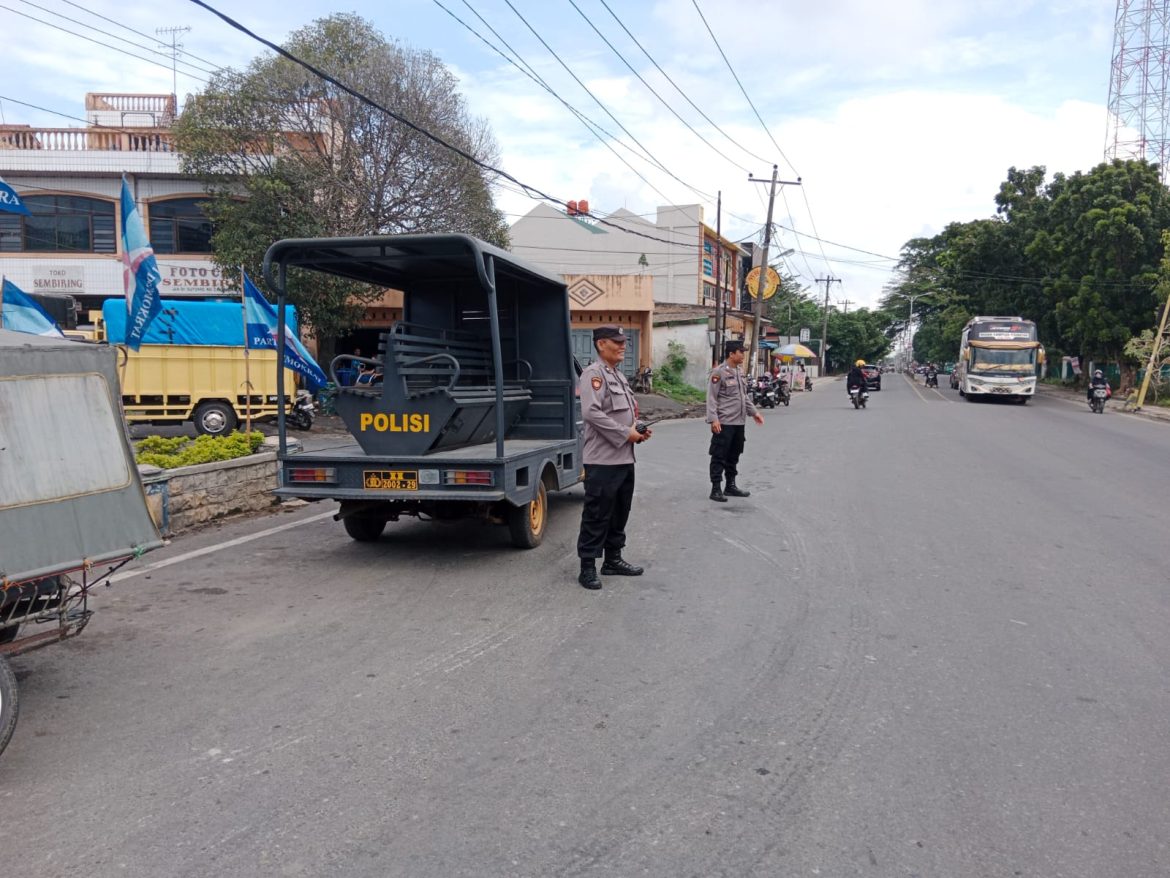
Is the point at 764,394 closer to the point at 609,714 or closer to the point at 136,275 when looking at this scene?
the point at 136,275

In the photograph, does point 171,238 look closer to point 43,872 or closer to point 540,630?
point 540,630

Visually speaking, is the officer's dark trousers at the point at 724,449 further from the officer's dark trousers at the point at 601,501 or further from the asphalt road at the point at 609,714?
the officer's dark trousers at the point at 601,501

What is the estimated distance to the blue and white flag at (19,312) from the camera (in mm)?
9602

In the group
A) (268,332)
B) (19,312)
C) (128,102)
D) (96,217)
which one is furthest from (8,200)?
(128,102)

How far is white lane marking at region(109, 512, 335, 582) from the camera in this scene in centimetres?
645

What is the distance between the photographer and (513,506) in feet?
22.5

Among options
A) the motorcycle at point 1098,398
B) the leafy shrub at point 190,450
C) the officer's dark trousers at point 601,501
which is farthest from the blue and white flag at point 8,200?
the motorcycle at point 1098,398

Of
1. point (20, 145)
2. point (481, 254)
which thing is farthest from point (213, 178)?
point (481, 254)

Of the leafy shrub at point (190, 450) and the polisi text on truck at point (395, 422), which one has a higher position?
the polisi text on truck at point (395, 422)

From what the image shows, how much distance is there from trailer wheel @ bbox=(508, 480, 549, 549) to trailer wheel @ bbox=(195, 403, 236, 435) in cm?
1179

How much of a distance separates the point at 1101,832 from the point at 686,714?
1613 mm

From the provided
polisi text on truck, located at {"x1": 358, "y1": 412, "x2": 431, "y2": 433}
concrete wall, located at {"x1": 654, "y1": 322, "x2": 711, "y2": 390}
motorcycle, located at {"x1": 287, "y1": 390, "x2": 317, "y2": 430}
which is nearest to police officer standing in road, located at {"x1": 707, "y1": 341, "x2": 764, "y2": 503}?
polisi text on truck, located at {"x1": 358, "y1": 412, "x2": 431, "y2": 433}

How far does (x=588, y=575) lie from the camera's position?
6.09m

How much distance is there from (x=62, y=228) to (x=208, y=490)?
19512 mm
